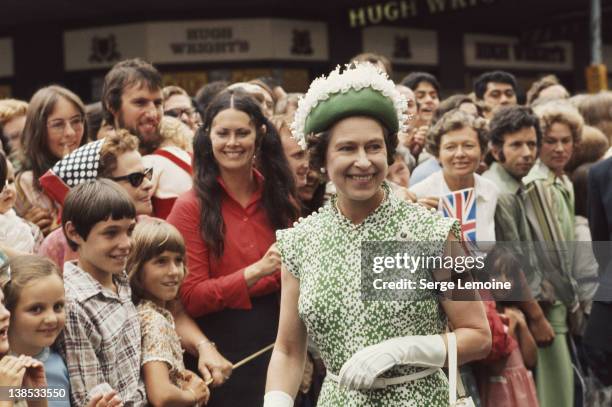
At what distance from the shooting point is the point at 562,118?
296 inches

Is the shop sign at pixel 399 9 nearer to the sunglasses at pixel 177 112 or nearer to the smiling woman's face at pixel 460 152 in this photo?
the sunglasses at pixel 177 112

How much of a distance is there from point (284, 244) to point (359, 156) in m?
0.45

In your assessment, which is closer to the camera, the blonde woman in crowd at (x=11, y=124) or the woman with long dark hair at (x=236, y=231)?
the woman with long dark hair at (x=236, y=231)

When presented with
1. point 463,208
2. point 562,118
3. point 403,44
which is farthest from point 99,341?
Result: point 403,44

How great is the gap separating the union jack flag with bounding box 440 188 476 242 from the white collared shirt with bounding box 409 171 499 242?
5 cm

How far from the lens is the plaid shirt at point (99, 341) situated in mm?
4383

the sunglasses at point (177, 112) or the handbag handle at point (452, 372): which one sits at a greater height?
the sunglasses at point (177, 112)

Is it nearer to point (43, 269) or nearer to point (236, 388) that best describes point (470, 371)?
point (236, 388)

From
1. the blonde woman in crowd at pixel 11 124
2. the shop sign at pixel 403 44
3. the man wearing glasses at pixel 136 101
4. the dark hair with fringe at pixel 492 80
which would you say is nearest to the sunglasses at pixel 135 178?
the man wearing glasses at pixel 136 101

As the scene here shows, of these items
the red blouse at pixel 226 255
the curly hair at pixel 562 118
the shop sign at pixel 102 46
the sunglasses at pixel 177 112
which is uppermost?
the shop sign at pixel 102 46

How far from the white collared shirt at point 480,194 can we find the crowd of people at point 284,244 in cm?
2

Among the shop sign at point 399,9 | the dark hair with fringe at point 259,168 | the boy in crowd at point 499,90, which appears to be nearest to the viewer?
the dark hair with fringe at point 259,168

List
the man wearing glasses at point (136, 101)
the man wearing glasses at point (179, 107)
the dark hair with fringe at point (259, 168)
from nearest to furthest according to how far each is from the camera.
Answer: the dark hair with fringe at point (259, 168) < the man wearing glasses at point (136, 101) < the man wearing glasses at point (179, 107)

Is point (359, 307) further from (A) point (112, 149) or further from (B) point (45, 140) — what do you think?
(B) point (45, 140)
